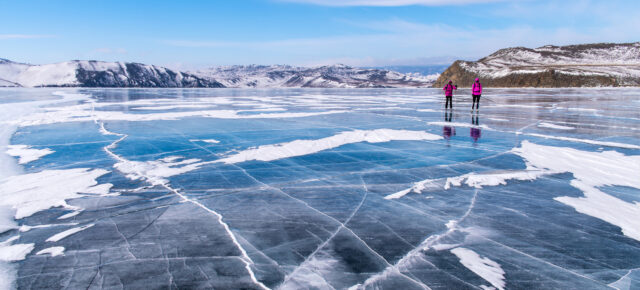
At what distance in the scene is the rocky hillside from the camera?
249ft

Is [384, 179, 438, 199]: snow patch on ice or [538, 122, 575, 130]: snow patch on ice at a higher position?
[538, 122, 575, 130]: snow patch on ice

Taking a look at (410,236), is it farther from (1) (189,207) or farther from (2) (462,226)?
(1) (189,207)

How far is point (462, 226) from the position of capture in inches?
148

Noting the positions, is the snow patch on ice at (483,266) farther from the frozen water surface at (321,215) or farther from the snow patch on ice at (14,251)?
the snow patch on ice at (14,251)

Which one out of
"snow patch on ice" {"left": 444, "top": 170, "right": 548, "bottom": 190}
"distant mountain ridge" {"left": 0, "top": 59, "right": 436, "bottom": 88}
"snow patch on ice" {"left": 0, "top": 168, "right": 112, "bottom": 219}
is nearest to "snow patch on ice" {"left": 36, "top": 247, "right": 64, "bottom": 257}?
"snow patch on ice" {"left": 0, "top": 168, "right": 112, "bottom": 219}

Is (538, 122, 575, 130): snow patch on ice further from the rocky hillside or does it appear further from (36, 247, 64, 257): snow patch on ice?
the rocky hillside

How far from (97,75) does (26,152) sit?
152 meters

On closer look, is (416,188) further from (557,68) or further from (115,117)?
(557,68)

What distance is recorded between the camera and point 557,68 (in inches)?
3364

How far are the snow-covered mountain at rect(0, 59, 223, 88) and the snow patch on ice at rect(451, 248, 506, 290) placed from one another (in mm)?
144882

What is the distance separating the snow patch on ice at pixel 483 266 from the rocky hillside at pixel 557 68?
86835 mm

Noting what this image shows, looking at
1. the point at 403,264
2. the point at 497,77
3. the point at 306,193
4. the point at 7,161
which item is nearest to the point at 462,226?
the point at 403,264

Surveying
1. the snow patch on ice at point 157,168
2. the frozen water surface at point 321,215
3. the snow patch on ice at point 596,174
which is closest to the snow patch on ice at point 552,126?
the frozen water surface at point 321,215

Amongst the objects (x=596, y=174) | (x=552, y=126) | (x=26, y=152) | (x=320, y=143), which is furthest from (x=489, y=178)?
(x=26, y=152)
